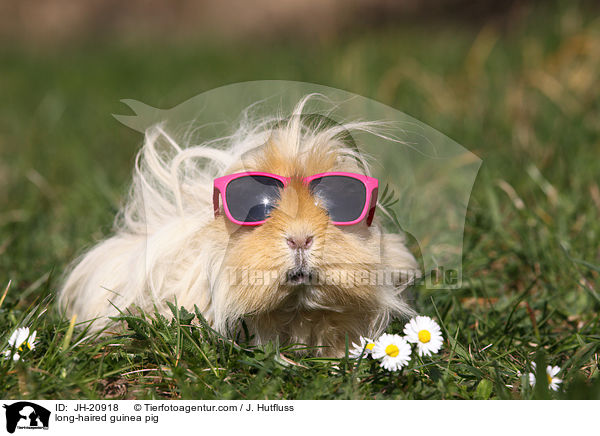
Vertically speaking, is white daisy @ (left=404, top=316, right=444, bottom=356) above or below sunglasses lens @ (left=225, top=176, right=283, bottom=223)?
below

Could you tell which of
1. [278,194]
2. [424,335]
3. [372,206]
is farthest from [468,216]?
[278,194]

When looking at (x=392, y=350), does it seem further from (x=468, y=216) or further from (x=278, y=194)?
(x=468, y=216)

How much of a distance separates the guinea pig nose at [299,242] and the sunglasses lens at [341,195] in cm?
13

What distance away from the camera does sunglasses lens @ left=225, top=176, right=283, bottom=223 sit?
1.74 m

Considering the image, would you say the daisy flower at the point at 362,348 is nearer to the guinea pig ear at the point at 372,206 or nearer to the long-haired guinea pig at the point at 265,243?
the long-haired guinea pig at the point at 265,243

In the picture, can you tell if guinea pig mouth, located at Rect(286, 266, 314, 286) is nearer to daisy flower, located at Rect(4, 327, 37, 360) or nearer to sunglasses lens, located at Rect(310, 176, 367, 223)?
sunglasses lens, located at Rect(310, 176, 367, 223)

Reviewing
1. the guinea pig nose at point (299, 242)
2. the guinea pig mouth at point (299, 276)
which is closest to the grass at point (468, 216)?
the guinea pig mouth at point (299, 276)

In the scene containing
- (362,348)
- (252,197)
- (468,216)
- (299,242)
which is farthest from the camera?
(468,216)

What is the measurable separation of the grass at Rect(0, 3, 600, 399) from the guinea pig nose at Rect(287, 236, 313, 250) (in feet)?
1.34

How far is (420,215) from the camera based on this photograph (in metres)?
3.07

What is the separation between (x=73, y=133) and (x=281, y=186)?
13.5 feet

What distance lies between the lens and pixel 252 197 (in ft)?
5.77

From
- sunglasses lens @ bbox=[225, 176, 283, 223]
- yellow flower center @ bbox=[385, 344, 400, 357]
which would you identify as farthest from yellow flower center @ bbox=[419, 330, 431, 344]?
sunglasses lens @ bbox=[225, 176, 283, 223]
